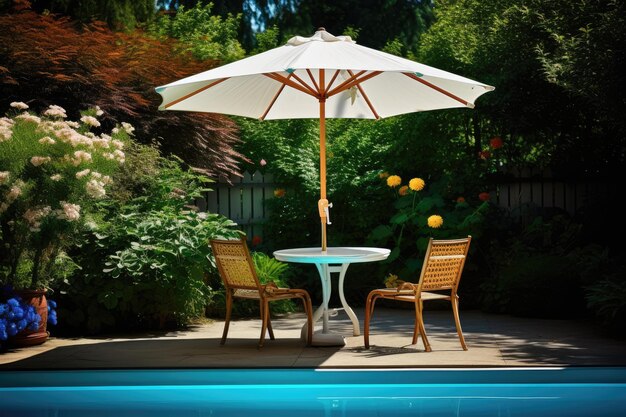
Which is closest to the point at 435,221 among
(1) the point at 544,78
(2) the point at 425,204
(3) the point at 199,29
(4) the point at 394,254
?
(2) the point at 425,204

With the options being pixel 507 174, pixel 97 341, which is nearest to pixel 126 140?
pixel 97 341

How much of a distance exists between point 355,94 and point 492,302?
296 centimetres

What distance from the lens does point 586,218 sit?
33.3 ft

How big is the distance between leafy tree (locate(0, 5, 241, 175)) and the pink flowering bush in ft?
5.56

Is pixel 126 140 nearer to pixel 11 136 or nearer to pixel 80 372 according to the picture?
pixel 11 136

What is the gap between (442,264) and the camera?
6906mm

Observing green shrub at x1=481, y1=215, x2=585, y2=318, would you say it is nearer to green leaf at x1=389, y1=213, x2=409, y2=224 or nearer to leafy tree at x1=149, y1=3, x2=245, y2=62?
green leaf at x1=389, y1=213, x2=409, y2=224

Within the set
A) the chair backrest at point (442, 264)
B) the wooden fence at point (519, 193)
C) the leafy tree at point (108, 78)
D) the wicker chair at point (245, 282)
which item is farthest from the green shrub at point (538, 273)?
the leafy tree at point (108, 78)

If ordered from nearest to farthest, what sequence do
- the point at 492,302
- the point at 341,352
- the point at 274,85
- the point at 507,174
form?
1. the point at 341,352
2. the point at 274,85
3. the point at 492,302
4. the point at 507,174

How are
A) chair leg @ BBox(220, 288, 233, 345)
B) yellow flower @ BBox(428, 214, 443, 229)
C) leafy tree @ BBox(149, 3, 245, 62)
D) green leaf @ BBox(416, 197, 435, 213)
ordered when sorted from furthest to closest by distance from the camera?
leafy tree @ BBox(149, 3, 245, 62)
green leaf @ BBox(416, 197, 435, 213)
yellow flower @ BBox(428, 214, 443, 229)
chair leg @ BBox(220, 288, 233, 345)

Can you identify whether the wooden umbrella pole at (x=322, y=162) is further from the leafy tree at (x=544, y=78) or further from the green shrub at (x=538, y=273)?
the leafy tree at (x=544, y=78)

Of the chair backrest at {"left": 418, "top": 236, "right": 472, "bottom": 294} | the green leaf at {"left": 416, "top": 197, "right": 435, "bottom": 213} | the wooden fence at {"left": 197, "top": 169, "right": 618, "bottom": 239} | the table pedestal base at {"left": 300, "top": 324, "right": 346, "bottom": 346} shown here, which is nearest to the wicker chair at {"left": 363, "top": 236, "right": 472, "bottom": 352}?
the chair backrest at {"left": 418, "top": 236, "right": 472, "bottom": 294}

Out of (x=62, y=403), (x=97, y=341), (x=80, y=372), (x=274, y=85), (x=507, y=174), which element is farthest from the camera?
(x=507, y=174)

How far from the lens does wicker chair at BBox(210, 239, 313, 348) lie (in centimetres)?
692
